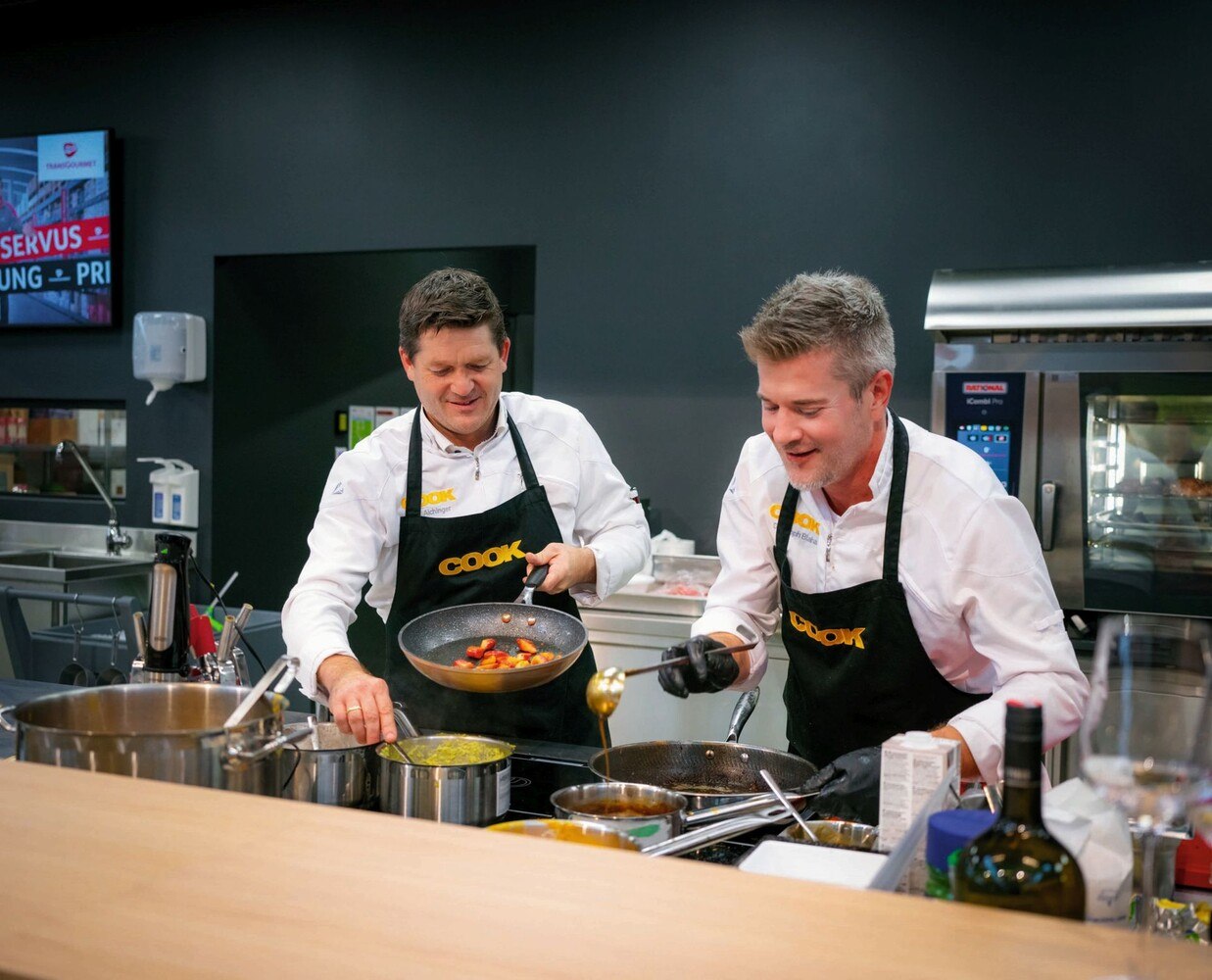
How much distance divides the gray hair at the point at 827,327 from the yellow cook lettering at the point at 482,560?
876 mm

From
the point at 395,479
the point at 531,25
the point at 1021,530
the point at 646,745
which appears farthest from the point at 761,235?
the point at 646,745

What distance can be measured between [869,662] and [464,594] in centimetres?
94

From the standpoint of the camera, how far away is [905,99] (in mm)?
4129

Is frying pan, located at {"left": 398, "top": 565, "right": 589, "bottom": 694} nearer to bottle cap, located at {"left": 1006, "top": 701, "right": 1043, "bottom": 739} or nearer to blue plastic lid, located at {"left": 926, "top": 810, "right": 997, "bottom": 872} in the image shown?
blue plastic lid, located at {"left": 926, "top": 810, "right": 997, "bottom": 872}

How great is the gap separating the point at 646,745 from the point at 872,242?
2840 mm

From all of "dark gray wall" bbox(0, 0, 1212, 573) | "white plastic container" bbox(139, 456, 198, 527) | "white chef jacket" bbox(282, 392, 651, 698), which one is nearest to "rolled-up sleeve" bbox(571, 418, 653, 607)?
"white chef jacket" bbox(282, 392, 651, 698)

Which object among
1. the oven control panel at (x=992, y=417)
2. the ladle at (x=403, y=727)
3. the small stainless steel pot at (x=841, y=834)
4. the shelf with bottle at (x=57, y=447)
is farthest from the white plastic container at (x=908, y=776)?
the shelf with bottle at (x=57, y=447)

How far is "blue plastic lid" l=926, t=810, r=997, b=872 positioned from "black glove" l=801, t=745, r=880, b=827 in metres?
0.41

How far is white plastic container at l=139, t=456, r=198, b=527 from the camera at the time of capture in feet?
16.9

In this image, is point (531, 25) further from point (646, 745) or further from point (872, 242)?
point (646, 745)

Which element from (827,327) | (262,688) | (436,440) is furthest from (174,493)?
(262,688)

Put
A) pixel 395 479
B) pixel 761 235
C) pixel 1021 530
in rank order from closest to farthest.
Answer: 1. pixel 1021 530
2. pixel 395 479
3. pixel 761 235

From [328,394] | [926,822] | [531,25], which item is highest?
[531,25]

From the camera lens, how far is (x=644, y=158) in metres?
4.50
